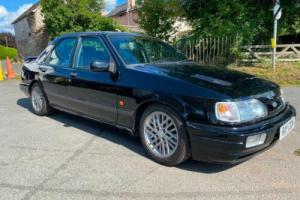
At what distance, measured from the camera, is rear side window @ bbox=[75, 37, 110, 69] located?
478 cm

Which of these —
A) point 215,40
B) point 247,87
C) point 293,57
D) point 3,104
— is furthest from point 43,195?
point 293,57

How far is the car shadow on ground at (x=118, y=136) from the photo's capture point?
3.98m

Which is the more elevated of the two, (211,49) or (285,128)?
(211,49)

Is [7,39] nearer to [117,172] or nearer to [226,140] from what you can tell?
[117,172]

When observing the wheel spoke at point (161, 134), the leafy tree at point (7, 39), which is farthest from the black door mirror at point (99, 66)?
the leafy tree at point (7, 39)

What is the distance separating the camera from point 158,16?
1548 cm

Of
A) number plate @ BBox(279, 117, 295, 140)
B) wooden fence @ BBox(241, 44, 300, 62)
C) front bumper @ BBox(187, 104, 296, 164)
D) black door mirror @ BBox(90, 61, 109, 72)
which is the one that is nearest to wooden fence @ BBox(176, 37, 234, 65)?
wooden fence @ BBox(241, 44, 300, 62)

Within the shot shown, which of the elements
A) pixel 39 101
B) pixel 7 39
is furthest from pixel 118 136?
pixel 7 39

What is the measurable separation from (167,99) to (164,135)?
1.58ft

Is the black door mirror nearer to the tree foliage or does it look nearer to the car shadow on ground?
the car shadow on ground

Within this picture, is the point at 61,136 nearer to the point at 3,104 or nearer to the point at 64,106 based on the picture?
the point at 64,106

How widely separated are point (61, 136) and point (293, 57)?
10954 millimetres

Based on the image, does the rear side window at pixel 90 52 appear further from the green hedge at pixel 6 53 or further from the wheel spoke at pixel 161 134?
the green hedge at pixel 6 53

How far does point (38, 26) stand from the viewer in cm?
2922
